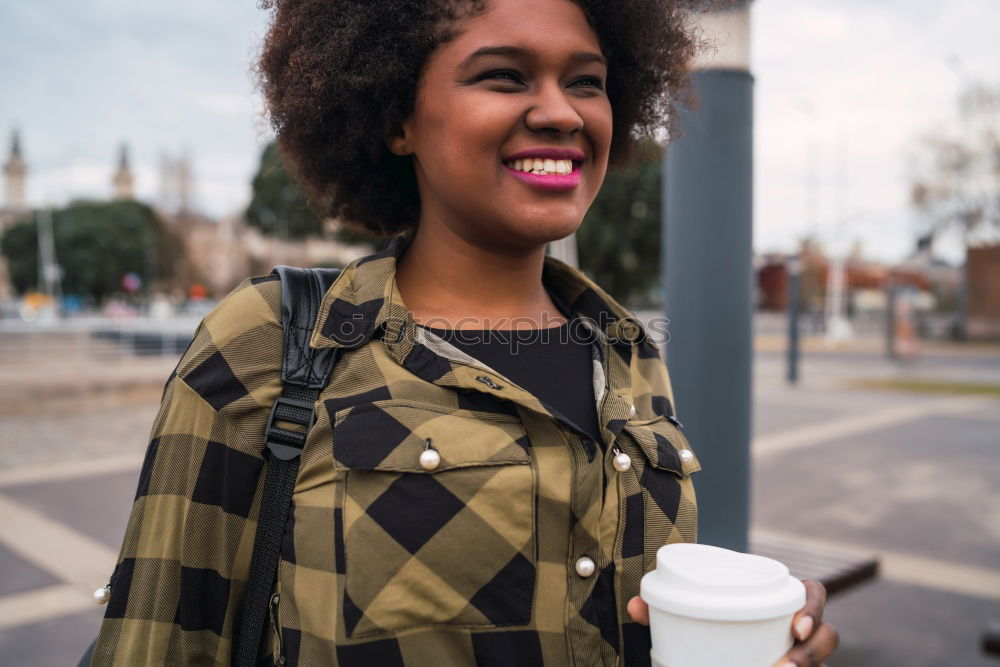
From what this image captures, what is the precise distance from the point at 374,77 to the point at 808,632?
1.21 m

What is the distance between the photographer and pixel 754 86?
2.82 meters

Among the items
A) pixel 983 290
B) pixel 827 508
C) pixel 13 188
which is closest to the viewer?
pixel 827 508

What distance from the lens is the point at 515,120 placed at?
1351 mm

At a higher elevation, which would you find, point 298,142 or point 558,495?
point 298,142

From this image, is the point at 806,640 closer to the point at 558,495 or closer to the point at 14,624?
the point at 558,495

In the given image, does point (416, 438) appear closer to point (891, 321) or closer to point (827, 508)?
point (827, 508)

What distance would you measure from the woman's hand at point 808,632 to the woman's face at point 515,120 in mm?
630

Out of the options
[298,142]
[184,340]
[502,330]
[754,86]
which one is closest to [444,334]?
[502,330]

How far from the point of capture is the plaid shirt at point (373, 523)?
121 centimetres

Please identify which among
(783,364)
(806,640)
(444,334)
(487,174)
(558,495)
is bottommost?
(783,364)

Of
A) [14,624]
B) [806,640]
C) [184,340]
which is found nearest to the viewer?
[806,640]

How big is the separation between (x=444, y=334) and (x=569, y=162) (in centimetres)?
37

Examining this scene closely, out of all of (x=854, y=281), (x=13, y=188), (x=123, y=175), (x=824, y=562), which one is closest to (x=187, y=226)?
(x=123, y=175)

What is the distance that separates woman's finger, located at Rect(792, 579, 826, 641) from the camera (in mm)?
1128
